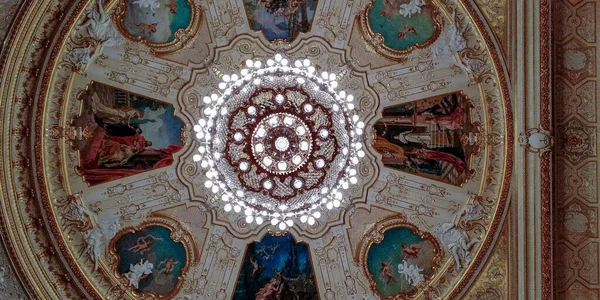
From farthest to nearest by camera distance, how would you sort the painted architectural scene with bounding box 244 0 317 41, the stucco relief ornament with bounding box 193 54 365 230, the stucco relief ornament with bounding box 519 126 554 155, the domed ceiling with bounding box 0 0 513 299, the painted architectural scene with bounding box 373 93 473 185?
1. the stucco relief ornament with bounding box 193 54 365 230
2. the painted architectural scene with bounding box 244 0 317 41
3. the painted architectural scene with bounding box 373 93 473 185
4. the domed ceiling with bounding box 0 0 513 299
5. the stucco relief ornament with bounding box 519 126 554 155

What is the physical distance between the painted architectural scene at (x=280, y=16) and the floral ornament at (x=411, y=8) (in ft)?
5.68

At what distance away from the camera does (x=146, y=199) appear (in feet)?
40.2

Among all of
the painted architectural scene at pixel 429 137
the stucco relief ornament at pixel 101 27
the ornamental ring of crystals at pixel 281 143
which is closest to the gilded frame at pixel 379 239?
the painted architectural scene at pixel 429 137

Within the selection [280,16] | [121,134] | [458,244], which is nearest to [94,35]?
[121,134]

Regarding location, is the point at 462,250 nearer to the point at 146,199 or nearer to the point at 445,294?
the point at 445,294

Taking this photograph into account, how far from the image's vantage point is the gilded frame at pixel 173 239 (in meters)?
11.8

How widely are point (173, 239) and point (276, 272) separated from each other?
2265mm

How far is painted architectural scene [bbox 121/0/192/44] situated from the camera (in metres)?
11.5

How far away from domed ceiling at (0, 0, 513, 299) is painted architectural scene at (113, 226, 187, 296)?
0.03 metres

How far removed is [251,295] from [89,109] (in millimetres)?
4957

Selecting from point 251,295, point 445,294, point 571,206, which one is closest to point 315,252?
point 251,295

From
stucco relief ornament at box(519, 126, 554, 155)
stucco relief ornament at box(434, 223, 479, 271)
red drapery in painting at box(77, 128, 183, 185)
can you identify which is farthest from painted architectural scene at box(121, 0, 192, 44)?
stucco relief ornament at box(519, 126, 554, 155)

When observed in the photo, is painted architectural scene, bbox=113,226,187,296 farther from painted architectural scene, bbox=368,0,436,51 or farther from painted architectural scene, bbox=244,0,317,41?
painted architectural scene, bbox=368,0,436,51

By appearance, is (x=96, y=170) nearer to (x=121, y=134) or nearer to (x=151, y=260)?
(x=121, y=134)
